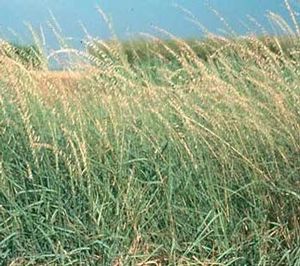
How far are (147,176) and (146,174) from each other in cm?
2

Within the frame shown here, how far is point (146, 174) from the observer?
11.4 ft

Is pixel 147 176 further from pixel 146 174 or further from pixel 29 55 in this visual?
pixel 29 55

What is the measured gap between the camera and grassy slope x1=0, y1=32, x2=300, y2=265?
10.2 ft

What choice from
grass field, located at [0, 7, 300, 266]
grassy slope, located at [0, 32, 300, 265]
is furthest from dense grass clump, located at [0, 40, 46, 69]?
grassy slope, located at [0, 32, 300, 265]

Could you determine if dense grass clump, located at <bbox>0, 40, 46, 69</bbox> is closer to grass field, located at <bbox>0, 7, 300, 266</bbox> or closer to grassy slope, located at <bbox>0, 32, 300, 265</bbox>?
grass field, located at <bbox>0, 7, 300, 266</bbox>

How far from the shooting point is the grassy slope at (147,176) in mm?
3119

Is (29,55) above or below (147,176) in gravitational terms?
above

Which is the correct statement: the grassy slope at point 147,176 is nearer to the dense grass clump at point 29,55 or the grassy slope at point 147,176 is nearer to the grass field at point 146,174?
the grass field at point 146,174

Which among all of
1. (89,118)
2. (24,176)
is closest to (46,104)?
(89,118)

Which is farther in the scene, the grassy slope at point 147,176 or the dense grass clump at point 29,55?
the dense grass clump at point 29,55

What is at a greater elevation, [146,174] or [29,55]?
[29,55]

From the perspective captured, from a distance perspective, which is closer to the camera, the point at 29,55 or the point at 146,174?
the point at 146,174

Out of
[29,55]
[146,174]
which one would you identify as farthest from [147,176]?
[29,55]

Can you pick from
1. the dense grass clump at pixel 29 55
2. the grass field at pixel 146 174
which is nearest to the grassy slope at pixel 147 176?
the grass field at pixel 146 174
